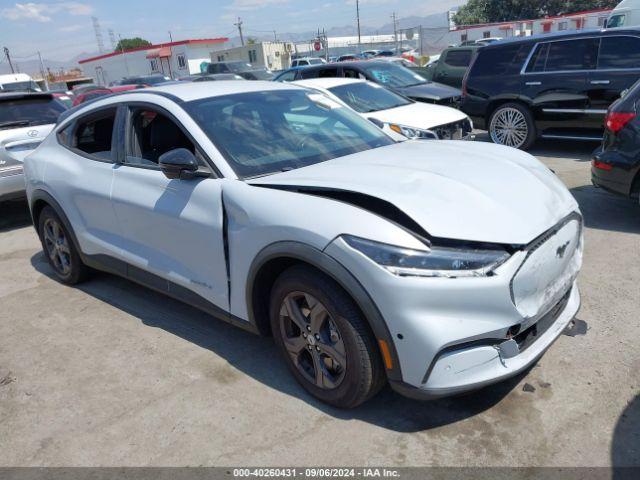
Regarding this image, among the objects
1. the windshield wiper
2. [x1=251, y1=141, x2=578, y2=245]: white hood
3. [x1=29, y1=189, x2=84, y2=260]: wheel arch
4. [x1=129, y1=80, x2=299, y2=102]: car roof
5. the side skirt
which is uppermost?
[x1=129, y1=80, x2=299, y2=102]: car roof

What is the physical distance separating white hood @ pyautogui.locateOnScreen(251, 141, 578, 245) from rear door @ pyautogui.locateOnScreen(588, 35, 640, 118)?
17.4 feet

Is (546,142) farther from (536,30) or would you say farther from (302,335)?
(536,30)

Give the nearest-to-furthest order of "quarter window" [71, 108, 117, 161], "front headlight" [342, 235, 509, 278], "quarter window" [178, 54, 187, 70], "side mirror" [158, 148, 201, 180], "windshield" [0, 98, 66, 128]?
1. "front headlight" [342, 235, 509, 278]
2. "side mirror" [158, 148, 201, 180]
3. "quarter window" [71, 108, 117, 161]
4. "windshield" [0, 98, 66, 128]
5. "quarter window" [178, 54, 187, 70]

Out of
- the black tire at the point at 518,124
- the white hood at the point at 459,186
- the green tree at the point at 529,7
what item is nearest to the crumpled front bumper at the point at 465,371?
the white hood at the point at 459,186

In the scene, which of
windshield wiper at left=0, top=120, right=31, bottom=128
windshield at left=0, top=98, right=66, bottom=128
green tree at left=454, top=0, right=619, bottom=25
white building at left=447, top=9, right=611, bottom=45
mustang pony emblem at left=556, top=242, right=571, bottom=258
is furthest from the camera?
green tree at left=454, top=0, right=619, bottom=25

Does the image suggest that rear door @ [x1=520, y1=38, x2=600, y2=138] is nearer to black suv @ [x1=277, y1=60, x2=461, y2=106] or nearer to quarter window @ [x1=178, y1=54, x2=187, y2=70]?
black suv @ [x1=277, y1=60, x2=461, y2=106]

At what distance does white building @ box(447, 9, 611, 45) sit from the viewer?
44500 mm

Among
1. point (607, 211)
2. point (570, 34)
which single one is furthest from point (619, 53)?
point (607, 211)

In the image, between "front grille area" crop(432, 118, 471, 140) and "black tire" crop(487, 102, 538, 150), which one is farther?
"black tire" crop(487, 102, 538, 150)

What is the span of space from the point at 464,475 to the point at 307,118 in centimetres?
258

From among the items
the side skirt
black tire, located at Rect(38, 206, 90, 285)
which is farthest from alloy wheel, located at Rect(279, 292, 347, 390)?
black tire, located at Rect(38, 206, 90, 285)

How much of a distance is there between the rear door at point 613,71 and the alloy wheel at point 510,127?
1.10 metres

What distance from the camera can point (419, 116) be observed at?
27.1 ft

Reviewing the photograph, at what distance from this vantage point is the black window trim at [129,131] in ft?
11.1
